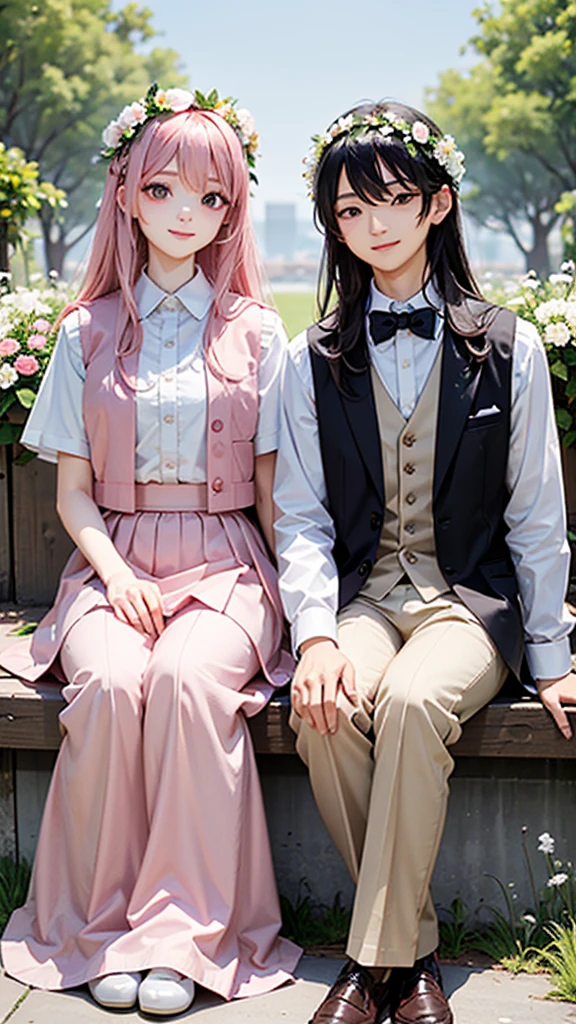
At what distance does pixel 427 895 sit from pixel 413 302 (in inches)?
50.1

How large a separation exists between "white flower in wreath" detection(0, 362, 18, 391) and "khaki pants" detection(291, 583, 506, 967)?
1.24m

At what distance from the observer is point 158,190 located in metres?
2.72

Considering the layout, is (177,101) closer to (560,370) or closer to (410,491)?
(410,491)

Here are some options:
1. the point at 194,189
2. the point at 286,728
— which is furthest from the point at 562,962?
the point at 194,189

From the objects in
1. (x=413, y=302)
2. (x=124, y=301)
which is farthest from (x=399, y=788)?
(x=124, y=301)

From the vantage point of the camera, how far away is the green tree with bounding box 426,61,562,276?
31.9 m

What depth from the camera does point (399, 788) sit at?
227 cm

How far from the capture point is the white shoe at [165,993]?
88.4 inches

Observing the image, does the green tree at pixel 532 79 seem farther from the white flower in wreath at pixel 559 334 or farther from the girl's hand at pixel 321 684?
the girl's hand at pixel 321 684

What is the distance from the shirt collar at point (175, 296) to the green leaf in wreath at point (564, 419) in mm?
1000

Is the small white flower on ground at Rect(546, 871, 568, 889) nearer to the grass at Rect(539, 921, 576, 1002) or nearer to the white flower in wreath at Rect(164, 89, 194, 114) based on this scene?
the grass at Rect(539, 921, 576, 1002)

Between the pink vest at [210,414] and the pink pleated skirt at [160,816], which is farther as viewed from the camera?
the pink vest at [210,414]

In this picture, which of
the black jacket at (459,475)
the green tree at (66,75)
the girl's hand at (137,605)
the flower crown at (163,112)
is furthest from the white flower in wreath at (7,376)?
the green tree at (66,75)

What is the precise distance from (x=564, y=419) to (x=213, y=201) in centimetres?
111
